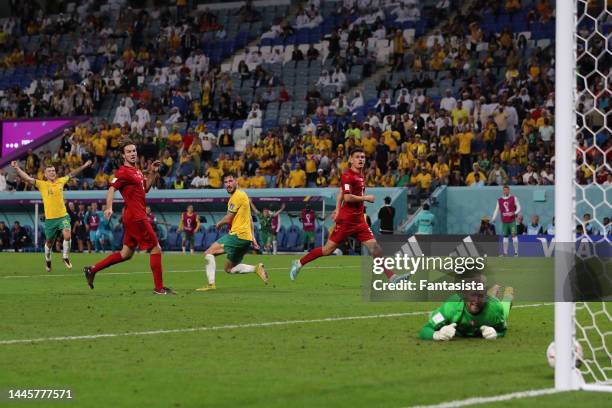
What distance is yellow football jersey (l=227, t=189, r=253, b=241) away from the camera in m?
19.2

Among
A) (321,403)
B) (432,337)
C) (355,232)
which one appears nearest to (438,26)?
(355,232)

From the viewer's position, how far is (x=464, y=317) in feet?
35.6

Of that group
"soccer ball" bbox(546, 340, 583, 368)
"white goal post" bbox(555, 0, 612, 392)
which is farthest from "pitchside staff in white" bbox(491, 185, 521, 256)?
"white goal post" bbox(555, 0, 612, 392)

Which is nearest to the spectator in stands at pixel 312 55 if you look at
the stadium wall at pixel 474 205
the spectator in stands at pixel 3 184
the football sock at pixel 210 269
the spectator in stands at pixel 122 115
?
the spectator in stands at pixel 122 115

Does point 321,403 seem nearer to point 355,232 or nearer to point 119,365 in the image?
point 119,365


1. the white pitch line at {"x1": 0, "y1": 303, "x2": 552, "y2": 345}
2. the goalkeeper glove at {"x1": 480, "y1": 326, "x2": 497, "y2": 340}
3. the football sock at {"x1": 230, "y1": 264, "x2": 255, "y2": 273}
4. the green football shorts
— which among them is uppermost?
the green football shorts

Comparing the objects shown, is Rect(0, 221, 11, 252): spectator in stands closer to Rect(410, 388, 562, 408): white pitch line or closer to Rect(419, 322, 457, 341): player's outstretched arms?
Rect(419, 322, 457, 341): player's outstretched arms

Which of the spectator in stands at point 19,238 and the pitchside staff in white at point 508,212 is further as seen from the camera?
the spectator in stands at point 19,238

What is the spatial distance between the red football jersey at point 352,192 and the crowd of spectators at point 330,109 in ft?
44.2

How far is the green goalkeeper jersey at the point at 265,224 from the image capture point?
37125 mm

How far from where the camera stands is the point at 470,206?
3516 cm

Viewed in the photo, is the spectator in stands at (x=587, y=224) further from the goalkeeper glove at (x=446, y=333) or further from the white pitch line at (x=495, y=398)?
the goalkeeper glove at (x=446, y=333)

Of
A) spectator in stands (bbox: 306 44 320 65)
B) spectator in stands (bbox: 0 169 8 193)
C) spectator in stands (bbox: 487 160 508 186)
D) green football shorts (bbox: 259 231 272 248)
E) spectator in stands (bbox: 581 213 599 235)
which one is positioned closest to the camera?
spectator in stands (bbox: 581 213 599 235)

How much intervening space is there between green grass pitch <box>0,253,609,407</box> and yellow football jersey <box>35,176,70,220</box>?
8.14 meters
